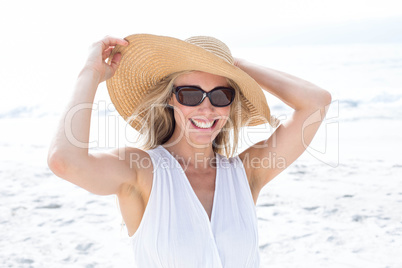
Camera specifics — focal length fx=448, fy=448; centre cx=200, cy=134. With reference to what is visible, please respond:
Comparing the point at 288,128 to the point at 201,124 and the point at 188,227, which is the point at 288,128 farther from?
the point at 188,227

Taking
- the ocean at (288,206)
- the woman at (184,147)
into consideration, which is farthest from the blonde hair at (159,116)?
the ocean at (288,206)

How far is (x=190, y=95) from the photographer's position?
2451 mm

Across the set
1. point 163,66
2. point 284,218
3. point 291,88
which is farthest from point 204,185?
point 284,218

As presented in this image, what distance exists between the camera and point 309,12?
1452 inches

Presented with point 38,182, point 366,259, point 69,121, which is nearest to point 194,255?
point 69,121

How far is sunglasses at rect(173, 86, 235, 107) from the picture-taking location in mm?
2451

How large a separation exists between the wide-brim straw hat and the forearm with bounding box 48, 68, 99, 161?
530mm

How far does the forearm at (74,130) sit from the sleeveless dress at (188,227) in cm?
49

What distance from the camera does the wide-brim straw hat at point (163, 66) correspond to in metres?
2.33

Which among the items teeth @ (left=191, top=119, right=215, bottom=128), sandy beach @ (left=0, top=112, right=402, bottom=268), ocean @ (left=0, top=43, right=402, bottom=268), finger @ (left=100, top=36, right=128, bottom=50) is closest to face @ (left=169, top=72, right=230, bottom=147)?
teeth @ (left=191, top=119, right=215, bottom=128)

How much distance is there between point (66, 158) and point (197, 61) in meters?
0.85

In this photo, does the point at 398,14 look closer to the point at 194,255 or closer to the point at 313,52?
the point at 313,52

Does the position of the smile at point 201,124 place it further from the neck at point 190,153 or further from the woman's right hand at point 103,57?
the woman's right hand at point 103,57

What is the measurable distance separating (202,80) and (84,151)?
0.84 meters
